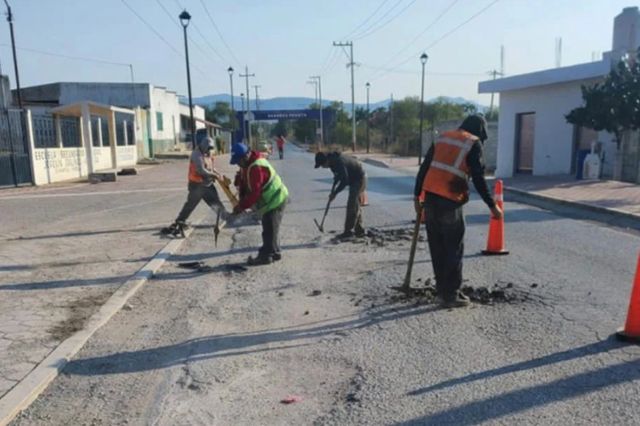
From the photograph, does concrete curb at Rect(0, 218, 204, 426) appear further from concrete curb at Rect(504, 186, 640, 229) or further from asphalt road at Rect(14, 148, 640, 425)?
concrete curb at Rect(504, 186, 640, 229)

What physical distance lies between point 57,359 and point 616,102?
15206 mm

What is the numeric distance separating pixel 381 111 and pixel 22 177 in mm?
67067

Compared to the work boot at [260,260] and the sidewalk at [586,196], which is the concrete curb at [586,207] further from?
the work boot at [260,260]

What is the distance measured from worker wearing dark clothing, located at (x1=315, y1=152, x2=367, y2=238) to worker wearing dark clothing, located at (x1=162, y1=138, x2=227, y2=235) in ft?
6.19

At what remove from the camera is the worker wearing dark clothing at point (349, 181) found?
Result: 8.71 metres

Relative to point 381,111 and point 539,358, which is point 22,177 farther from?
point 381,111

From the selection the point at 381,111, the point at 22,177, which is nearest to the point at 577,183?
the point at 22,177

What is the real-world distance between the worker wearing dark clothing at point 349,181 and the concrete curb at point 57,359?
3264mm

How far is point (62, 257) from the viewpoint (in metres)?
7.84

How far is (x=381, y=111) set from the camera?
268ft

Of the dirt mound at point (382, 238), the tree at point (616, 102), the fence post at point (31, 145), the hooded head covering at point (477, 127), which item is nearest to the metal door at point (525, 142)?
the tree at point (616, 102)

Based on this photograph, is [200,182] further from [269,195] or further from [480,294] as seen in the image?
[480,294]

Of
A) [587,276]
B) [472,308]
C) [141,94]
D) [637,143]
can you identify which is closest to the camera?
[472,308]

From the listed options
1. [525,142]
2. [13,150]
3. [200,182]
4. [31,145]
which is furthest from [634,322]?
[525,142]
